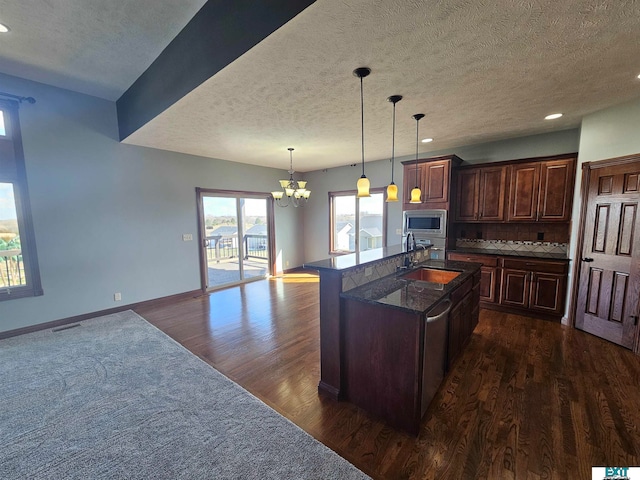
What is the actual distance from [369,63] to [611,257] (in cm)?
356

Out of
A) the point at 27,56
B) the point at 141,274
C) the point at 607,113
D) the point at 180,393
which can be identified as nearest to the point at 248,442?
the point at 180,393

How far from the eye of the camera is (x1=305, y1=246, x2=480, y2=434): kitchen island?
1783 mm

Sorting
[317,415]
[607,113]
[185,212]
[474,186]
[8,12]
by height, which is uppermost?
[8,12]

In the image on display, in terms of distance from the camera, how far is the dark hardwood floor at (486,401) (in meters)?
1.61

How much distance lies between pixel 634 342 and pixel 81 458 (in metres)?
5.05

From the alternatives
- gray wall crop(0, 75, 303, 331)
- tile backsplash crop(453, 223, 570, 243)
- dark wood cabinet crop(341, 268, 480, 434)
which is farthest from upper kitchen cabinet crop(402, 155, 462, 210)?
gray wall crop(0, 75, 303, 331)

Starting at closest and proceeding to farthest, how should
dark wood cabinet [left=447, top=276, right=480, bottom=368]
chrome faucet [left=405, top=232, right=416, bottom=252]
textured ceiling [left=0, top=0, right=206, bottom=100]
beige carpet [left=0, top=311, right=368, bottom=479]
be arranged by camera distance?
beige carpet [left=0, top=311, right=368, bottom=479]
textured ceiling [left=0, top=0, right=206, bottom=100]
dark wood cabinet [left=447, top=276, right=480, bottom=368]
chrome faucet [left=405, top=232, right=416, bottom=252]

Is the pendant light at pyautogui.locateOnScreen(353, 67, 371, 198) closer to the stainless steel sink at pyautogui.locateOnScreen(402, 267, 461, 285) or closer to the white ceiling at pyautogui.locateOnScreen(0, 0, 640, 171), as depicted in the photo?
the white ceiling at pyautogui.locateOnScreen(0, 0, 640, 171)

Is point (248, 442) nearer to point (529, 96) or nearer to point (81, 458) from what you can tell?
point (81, 458)

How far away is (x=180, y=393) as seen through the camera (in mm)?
2246

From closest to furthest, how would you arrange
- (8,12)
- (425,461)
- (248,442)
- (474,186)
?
1. (425,461)
2. (248,442)
3. (8,12)
4. (474,186)

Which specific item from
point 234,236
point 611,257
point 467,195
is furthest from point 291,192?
point 611,257

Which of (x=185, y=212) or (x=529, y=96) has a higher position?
(x=529, y=96)

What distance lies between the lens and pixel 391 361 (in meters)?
1.87
